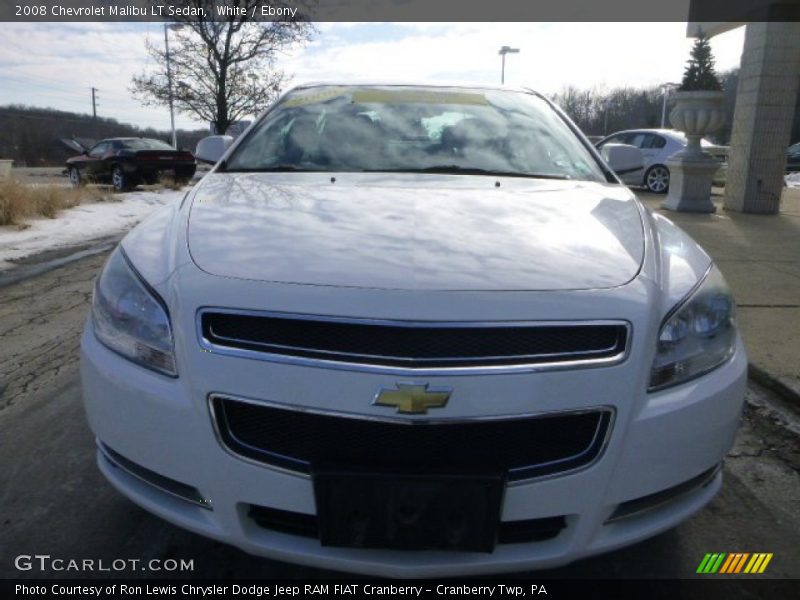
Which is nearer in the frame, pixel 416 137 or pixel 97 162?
pixel 416 137

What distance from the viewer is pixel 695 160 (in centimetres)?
986

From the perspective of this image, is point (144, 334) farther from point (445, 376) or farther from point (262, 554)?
point (445, 376)

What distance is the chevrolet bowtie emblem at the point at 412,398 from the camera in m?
1.45

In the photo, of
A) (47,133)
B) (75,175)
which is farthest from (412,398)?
(47,133)

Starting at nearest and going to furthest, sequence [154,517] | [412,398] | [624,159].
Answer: [412,398], [154,517], [624,159]

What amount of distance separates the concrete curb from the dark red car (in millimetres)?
14801

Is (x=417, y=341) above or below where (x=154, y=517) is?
above

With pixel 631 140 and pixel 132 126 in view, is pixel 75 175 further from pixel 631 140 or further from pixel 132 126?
pixel 132 126

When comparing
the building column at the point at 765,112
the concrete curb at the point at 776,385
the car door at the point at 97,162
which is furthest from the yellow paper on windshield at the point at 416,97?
the car door at the point at 97,162

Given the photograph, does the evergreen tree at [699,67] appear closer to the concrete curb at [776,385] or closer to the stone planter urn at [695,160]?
the stone planter urn at [695,160]

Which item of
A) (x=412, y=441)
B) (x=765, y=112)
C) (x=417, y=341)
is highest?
(x=765, y=112)

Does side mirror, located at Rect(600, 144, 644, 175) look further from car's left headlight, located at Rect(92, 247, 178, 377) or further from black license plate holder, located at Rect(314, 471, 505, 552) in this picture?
car's left headlight, located at Rect(92, 247, 178, 377)

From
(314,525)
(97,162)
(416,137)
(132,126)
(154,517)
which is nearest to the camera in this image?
(314,525)

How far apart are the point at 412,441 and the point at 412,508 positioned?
149 millimetres
